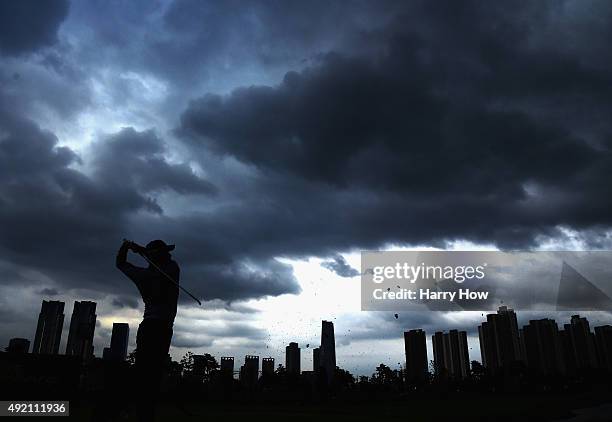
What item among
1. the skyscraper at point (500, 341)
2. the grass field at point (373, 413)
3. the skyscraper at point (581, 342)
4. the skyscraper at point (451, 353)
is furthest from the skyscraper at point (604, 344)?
the grass field at point (373, 413)

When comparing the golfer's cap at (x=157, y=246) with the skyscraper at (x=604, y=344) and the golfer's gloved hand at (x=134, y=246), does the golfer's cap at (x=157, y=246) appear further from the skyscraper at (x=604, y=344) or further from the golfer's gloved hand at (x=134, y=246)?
the skyscraper at (x=604, y=344)

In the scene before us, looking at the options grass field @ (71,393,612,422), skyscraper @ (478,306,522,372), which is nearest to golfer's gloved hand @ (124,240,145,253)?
grass field @ (71,393,612,422)

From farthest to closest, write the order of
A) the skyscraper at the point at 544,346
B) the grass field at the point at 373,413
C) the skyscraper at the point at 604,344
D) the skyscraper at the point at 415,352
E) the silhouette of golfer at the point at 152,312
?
the skyscraper at the point at 415,352 → the skyscraper at the point at 544,346 → the skyscraper at the point at 604,344 → the grass field at the point at 373,413 → the silhouette of golfer at the point at 152,312

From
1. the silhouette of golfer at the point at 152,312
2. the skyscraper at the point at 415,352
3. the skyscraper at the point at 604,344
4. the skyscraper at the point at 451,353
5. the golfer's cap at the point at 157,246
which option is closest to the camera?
the silhouette of golfer at the point at 152,312

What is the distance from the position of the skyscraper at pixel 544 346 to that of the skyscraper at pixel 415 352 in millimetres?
32813

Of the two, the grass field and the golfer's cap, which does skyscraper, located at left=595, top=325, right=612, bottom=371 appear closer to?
the grass field

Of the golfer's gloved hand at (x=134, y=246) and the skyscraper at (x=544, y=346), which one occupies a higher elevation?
the skyscraper at (x=544, y=346)

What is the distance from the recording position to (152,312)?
5.53m

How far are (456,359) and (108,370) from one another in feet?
600

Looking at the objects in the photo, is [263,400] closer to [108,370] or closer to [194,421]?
[194,421]

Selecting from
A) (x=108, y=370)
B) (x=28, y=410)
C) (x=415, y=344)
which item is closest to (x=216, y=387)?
(x=28, y=410)

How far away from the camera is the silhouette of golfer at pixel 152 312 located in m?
5.28

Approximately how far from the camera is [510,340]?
155 meters

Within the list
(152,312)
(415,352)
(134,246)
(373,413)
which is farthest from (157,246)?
(415,352)
